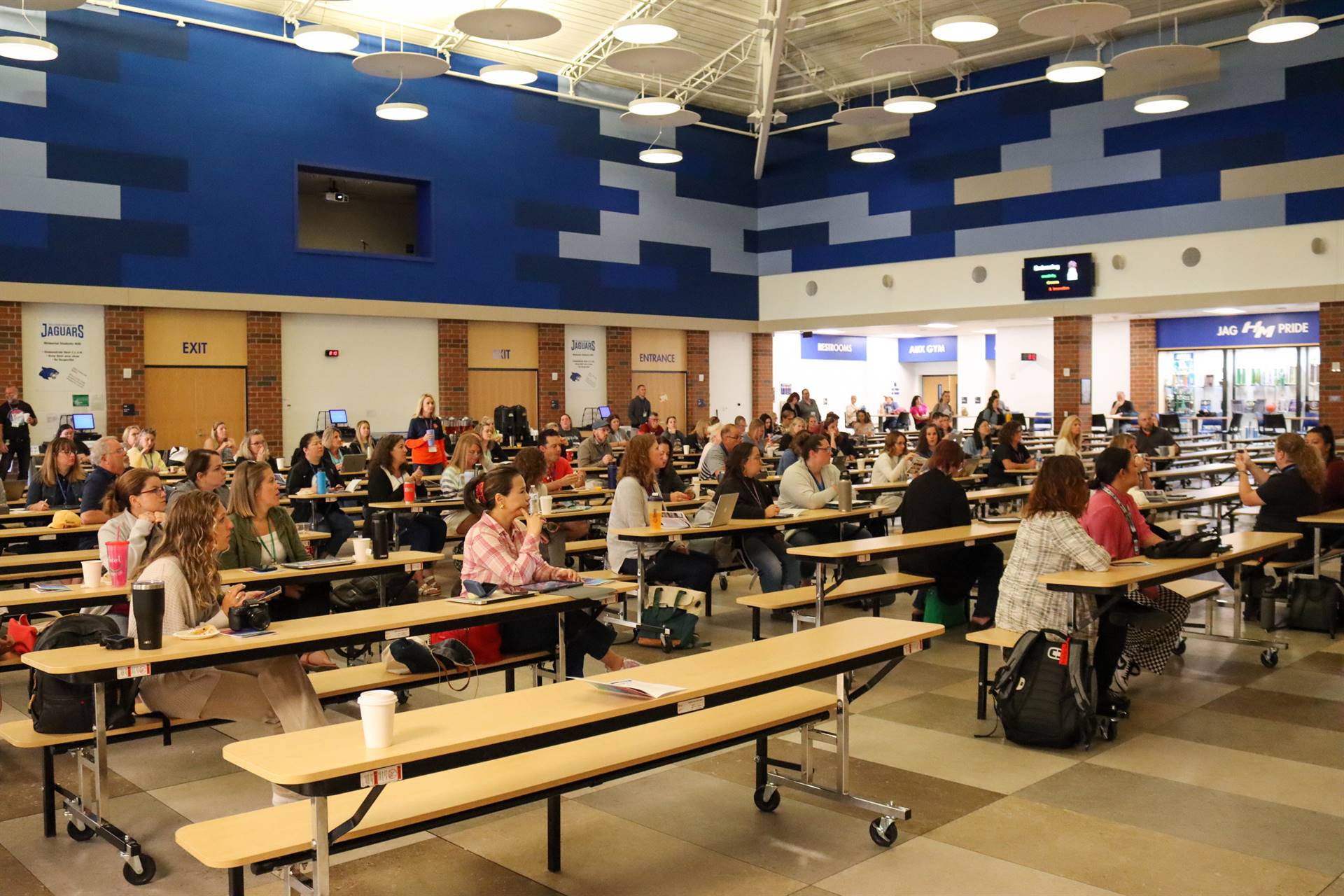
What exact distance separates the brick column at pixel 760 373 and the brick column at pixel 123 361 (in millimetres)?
12147

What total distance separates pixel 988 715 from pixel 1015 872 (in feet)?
6.40

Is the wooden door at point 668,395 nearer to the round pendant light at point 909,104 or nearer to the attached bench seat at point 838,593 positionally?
the round pendant light at point 909,104

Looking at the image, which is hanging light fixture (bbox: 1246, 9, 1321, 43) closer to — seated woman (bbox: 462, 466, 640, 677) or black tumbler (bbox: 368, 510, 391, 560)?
seated woman (bbox: 462, 466, 640, 677)

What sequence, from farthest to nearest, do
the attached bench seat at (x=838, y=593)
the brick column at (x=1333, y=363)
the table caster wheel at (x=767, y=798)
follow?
the brick column at (x=1333, y=363) → the attached bench seat at (x=838, y=593) → the table caster wheel at (x=767, y=798)

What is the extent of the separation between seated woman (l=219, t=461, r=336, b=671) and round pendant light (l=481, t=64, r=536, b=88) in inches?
377

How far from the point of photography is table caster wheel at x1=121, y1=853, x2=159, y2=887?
3686 millimetres

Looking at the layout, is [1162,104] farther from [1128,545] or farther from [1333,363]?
[1128,545]

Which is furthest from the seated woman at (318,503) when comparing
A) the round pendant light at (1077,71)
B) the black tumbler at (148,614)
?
the round pendant light at (1077,71)

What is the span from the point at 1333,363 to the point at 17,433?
1799cm

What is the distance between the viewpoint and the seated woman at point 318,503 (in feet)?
30.4

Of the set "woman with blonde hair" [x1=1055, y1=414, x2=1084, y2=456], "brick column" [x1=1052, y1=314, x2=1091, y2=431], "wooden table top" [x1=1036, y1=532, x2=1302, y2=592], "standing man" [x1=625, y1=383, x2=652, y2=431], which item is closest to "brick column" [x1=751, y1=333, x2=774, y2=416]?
"standing man" [x1=625, y1=383, x2=652, y2=431]

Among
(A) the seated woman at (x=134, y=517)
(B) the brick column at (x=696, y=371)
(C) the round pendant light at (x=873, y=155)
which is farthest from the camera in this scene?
(B) the brick column at (x=696, y=371)

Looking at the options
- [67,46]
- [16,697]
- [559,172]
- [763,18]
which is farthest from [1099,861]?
[559,172]

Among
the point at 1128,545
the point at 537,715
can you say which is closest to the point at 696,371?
the point at 1128,545
